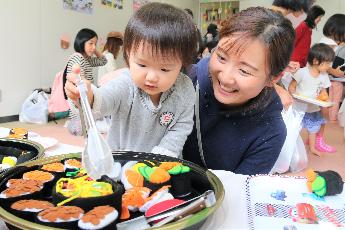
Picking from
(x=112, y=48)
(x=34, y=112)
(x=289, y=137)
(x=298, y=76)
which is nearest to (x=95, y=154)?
(x=289, y=137)

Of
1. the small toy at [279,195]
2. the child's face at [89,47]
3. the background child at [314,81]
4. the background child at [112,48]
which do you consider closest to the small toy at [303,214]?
the small toy at [279,195]

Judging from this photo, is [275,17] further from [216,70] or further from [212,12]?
[212,12]

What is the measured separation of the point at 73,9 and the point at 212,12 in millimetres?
3290

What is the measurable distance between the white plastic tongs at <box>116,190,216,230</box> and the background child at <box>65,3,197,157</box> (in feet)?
0.98

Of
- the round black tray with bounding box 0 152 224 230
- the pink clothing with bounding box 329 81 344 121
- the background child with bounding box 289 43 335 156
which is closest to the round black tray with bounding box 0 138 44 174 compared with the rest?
the round black tray with bounding box 0 152 224 230

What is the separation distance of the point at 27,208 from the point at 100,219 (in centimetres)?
Result: 11

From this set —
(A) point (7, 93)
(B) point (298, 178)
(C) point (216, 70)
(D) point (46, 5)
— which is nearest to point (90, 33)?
(D) point (46, 5)

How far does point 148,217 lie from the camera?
19.4 inches

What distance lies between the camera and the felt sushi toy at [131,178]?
0.62 metres

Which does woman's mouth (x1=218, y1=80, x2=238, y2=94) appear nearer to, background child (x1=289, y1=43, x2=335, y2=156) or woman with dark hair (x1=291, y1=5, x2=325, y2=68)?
background child (x1=289, y1=43, x2=335, y2=156)

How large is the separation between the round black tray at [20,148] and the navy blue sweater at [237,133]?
0.44 meters

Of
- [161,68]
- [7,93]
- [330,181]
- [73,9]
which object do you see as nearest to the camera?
[330,181]

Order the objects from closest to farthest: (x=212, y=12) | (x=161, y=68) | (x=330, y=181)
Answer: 1. (x=330, y=181)
2. (x=161, y=68)
3. (x=212, y=12)

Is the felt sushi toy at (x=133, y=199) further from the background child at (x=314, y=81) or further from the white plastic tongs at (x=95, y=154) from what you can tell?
the background child at (x=314, y=81)
